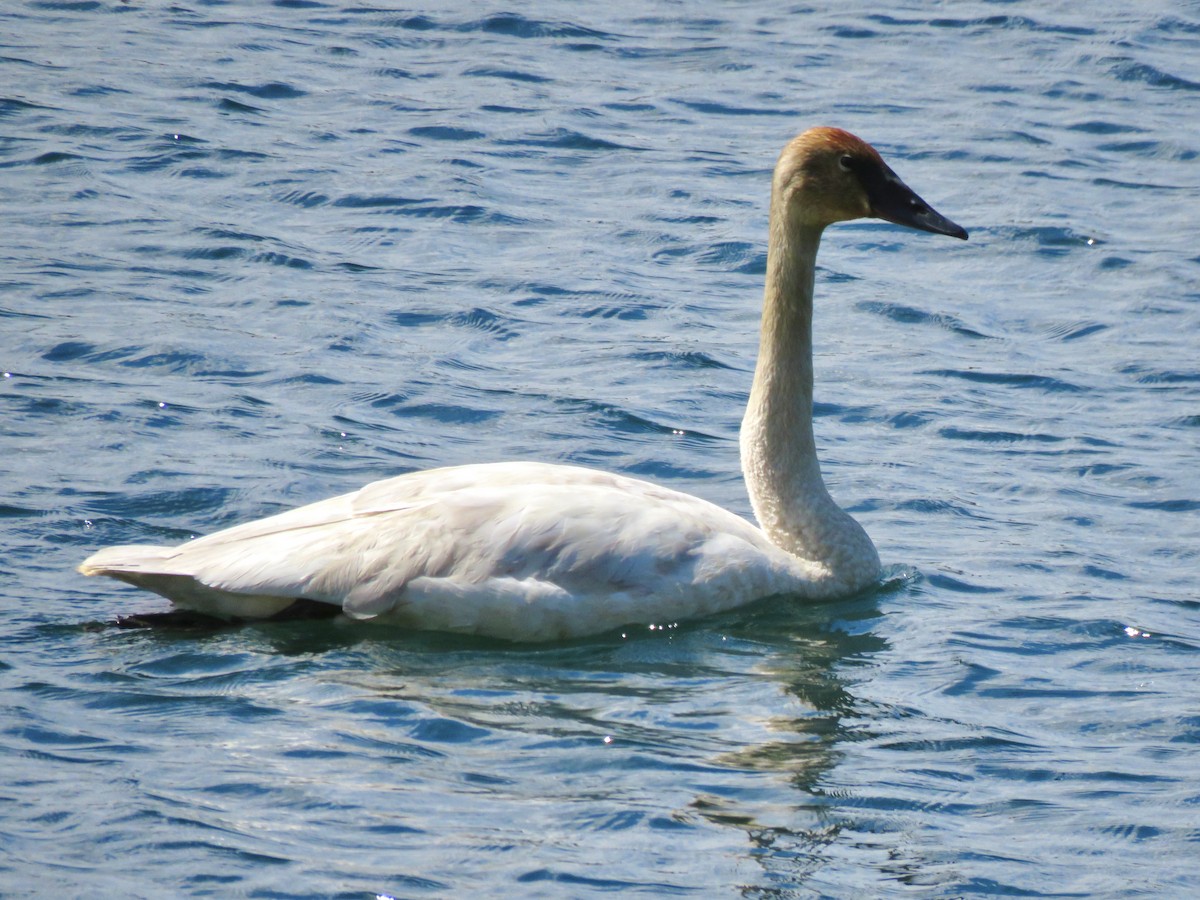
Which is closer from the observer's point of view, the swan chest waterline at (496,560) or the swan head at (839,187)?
the swan chest waterline at (496,560)

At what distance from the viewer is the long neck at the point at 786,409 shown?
879 centimetres

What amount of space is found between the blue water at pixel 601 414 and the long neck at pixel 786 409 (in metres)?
0.53

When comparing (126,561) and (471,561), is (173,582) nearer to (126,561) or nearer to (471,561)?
(126,561)

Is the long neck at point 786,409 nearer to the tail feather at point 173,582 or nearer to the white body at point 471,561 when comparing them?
the white body at point 471,561

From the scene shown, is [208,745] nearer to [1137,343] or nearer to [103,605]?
[103,605]

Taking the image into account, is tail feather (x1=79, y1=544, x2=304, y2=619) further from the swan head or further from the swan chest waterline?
the swan head

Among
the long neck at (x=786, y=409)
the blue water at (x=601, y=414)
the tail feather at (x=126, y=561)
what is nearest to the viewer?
the blue water at (x=601, y=414)

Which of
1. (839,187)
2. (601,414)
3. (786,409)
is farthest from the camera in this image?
(601,414)

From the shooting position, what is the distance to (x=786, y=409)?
9.00 m

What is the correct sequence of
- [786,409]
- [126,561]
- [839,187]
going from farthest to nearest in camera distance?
[786,409]
[839,187]
[126,561]

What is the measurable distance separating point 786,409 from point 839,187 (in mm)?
1040

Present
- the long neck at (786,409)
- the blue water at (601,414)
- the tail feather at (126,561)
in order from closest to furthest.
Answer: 1. the blue water at (601,414)
2. the tail feather at (126,561)
3. the long neck at (786,409)

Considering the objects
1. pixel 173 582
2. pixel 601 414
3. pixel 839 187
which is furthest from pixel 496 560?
pixel 601 414

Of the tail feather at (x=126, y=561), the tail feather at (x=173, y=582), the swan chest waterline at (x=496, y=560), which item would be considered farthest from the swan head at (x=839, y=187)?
the tail feather at (x=126, y=561)
